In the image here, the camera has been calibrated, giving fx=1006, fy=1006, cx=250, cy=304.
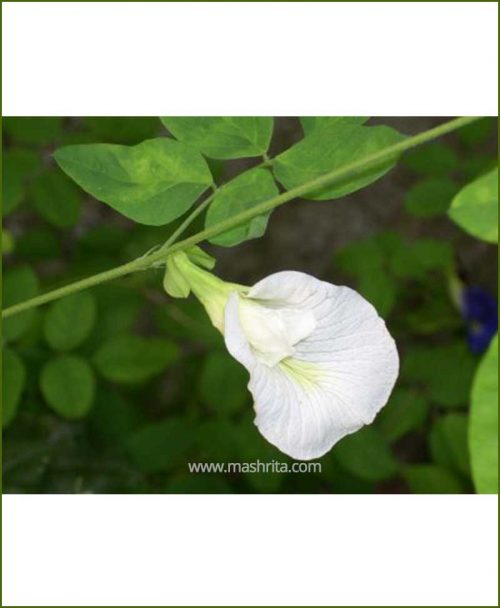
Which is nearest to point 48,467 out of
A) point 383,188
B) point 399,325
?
point 399,325

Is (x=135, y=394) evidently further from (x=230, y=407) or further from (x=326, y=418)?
(x=326, y=418)

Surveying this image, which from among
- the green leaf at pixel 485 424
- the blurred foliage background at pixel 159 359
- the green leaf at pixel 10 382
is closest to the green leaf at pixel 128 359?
the blurred foliage background at pixel 159 359

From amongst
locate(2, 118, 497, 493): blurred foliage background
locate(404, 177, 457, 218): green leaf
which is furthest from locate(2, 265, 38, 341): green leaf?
locate(404, 177, 457, 218): green leaf

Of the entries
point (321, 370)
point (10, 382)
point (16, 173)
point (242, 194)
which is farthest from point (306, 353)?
point (16, 173)

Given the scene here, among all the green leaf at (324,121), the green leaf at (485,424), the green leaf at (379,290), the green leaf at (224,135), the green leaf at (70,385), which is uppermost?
the green leaf at (379,290)

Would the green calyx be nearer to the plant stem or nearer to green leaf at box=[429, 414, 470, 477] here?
the plant stem

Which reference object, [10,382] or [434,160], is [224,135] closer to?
[10,382]

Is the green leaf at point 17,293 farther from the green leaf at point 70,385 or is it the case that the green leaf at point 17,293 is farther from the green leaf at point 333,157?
the green leaf at point 333,157

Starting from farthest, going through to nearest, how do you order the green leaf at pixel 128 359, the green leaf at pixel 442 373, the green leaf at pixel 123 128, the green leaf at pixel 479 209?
the green leaf at pixel 442 373, the green leaf at pixel 128 359, the green leaf at pixel 123 128, the green leaf at pixel 479 209
